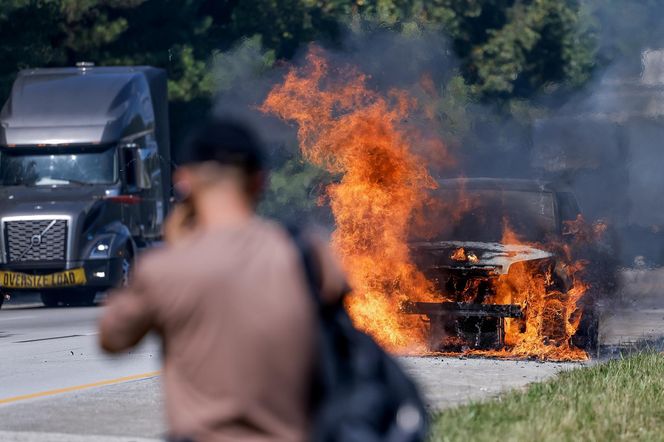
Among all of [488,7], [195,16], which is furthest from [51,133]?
[488,7]

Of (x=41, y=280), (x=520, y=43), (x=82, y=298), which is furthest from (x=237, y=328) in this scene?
(x=520, y=43)

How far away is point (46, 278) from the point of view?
81.8ft

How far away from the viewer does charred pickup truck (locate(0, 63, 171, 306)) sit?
80.9 ft

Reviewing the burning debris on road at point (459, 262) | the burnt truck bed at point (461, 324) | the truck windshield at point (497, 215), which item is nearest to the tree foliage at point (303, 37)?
the burning debris on road at point (459, 262)

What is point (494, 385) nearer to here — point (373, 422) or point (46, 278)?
point (373, 422)

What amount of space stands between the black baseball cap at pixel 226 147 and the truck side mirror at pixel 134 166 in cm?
2131

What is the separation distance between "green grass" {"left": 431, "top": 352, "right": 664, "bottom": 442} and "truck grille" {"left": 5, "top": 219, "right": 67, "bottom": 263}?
14732 mm

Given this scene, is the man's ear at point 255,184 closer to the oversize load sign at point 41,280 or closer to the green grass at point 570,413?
the green grass at point 570,413

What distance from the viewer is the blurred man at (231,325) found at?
363 cm

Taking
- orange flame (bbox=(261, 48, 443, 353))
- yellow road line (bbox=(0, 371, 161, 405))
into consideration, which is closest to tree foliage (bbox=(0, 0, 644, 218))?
orange flame (bbox=(261, 48, 443, 353))

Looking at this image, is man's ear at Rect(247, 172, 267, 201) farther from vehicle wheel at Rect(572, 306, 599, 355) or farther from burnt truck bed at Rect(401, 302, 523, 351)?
vehicle wheel at Rect(572, 306, 599, 355)

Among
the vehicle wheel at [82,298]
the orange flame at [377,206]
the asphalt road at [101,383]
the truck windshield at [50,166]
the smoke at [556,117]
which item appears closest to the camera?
the asphalt road at [101,383]

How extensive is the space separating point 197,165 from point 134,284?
34 cm

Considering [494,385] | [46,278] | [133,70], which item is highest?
[133,70]
